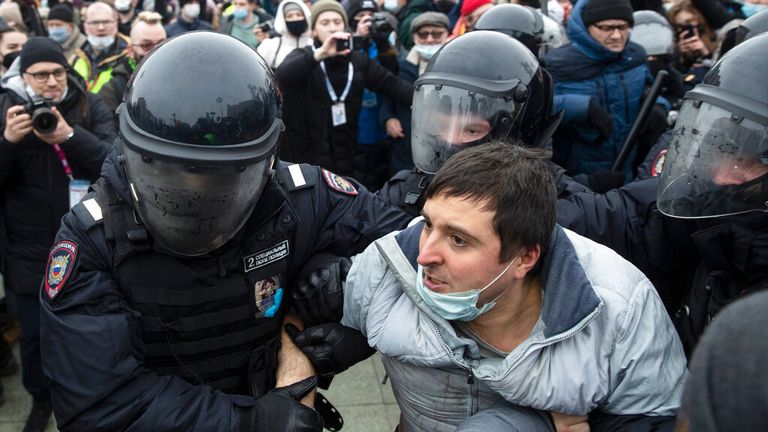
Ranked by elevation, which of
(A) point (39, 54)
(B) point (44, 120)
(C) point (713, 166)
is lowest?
(B) point (44, 120)

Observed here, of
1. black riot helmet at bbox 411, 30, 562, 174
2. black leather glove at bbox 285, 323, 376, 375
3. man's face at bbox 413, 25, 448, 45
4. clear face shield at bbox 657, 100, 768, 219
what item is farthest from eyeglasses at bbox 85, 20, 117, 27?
clear face shield at bbox 657, 100, 768, 219

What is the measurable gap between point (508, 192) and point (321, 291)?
0.67 m

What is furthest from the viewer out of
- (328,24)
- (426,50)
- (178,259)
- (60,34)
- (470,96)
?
(60,34)

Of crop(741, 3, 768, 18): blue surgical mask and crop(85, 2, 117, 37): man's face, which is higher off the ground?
crop(741, 3, 768, 18): blue surgical mask

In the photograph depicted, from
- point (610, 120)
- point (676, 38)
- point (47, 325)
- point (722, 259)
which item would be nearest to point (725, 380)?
point (722, 259)

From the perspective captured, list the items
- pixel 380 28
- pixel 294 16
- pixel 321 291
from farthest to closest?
pixel 380 28, pixel 294 16, pixel 321 291

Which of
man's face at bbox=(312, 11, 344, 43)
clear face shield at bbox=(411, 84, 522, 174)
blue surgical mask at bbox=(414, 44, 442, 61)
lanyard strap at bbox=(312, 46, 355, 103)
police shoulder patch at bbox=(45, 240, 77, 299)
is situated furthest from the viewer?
A: blue surgical mask at bbox=(414, 44, 442, 61)

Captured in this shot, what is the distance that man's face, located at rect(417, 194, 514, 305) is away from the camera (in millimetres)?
1644

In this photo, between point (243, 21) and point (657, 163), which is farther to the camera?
point (243, 21)

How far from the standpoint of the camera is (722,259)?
6.12 feet

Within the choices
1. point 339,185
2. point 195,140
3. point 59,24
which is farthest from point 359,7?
point 195,140

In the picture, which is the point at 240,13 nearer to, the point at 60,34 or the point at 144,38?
the point at 60,34

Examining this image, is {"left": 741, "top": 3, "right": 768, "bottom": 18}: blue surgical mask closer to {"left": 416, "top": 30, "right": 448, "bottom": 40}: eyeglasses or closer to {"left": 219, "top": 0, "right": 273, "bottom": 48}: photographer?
{"left": 416, "top": 30, "right": 448, "bottom": 40}: eyeglasses

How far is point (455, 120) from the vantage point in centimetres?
252
